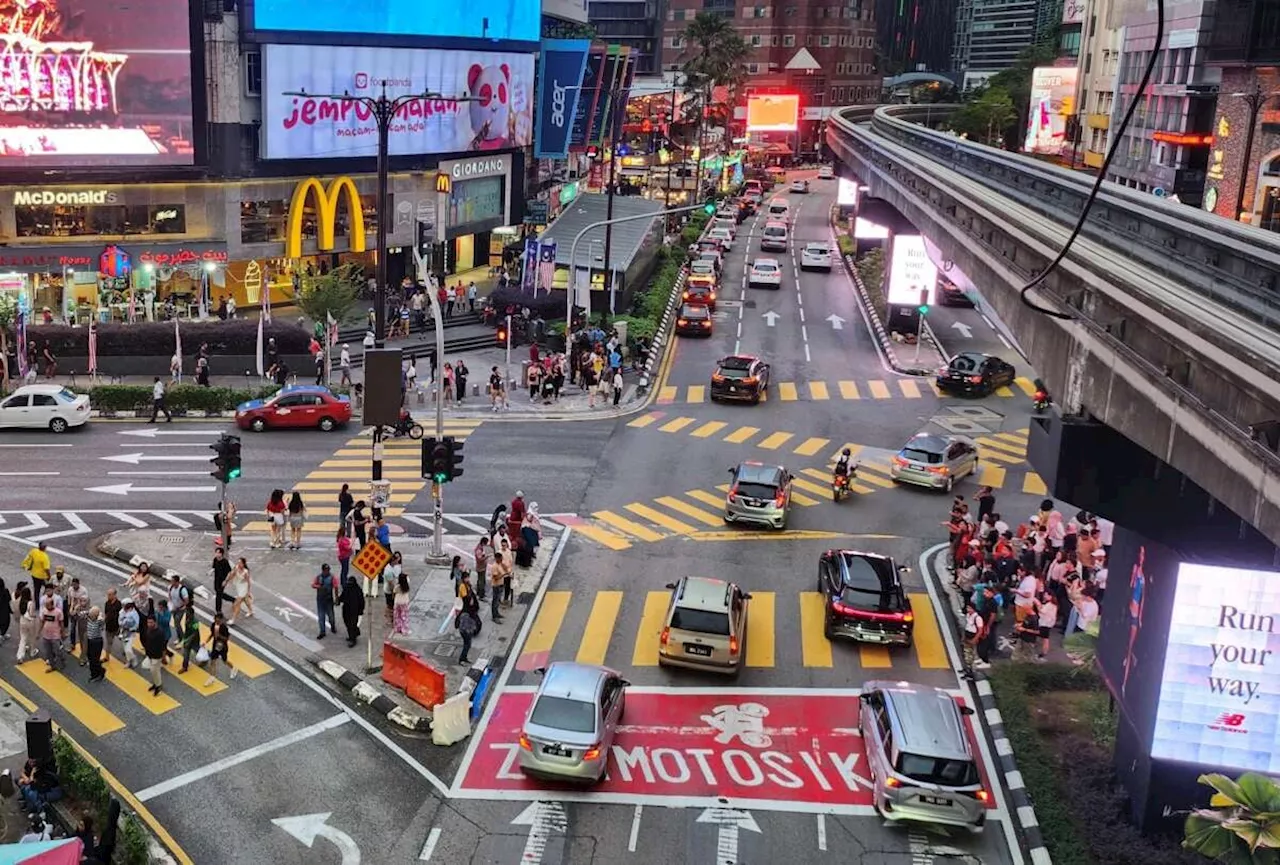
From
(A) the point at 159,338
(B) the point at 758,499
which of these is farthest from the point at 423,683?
(A) the point at 159,338

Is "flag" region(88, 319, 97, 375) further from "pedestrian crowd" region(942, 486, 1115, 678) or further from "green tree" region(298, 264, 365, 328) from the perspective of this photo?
"pedestrian crowd" region(942, 486, 1115, 678)

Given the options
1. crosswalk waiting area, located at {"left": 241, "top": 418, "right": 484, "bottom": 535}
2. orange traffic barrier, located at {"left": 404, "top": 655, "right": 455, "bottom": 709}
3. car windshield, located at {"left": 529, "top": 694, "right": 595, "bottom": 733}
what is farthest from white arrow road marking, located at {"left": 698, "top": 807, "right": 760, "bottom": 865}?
crosswalk waiting area, located at {"left": 241, "top": 418, "right": 484, "bottom": 535}

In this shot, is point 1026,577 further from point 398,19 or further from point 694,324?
point 398,19

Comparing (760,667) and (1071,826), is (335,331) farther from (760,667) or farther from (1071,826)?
(1071,826)

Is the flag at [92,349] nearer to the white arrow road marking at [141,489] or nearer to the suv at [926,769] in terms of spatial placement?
the white arrow road marking at [141,489]

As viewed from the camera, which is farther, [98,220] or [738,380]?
[98,220]
